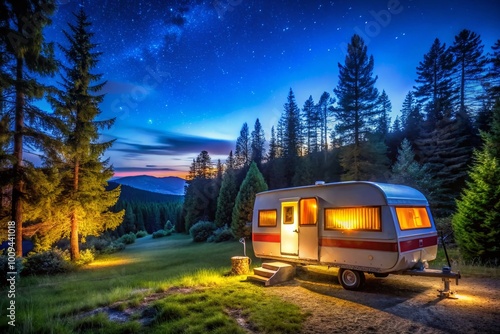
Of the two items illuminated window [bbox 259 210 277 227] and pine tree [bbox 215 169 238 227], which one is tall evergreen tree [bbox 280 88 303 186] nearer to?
pine tree [bbox 215 169 238 227]

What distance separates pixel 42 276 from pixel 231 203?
23248 millimetres

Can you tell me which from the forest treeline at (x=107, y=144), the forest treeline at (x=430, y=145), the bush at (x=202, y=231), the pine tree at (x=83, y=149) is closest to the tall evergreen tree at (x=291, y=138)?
the forest treeline at (x=430, y=145)

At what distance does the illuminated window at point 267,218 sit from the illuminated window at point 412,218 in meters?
4.66

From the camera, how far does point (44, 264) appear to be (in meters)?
14.9

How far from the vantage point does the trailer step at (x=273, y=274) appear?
947cm

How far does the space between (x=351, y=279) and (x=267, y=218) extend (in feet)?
13.6

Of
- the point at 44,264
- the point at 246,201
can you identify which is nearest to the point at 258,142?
the point at 246,201

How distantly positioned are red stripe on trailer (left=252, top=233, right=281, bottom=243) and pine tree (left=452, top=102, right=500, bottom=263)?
8.76m

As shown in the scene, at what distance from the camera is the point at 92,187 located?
1941 cm

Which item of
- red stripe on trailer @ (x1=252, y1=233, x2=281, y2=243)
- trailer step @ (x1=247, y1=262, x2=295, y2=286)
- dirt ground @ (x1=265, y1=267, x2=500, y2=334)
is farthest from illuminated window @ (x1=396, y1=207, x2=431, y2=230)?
red stripe on trailer @ (x1=252, y1=233, x2=281, y2=243)

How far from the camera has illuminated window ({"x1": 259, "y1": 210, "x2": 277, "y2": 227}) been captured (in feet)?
36.9

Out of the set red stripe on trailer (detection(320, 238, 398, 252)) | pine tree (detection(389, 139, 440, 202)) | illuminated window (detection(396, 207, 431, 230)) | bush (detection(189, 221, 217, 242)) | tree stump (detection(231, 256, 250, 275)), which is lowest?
bush (detection(189, 221, 217, 242))

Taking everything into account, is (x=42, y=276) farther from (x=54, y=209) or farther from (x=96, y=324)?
(x=96, y=324)

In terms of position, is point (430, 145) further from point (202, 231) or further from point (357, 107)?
point (202, 231)
